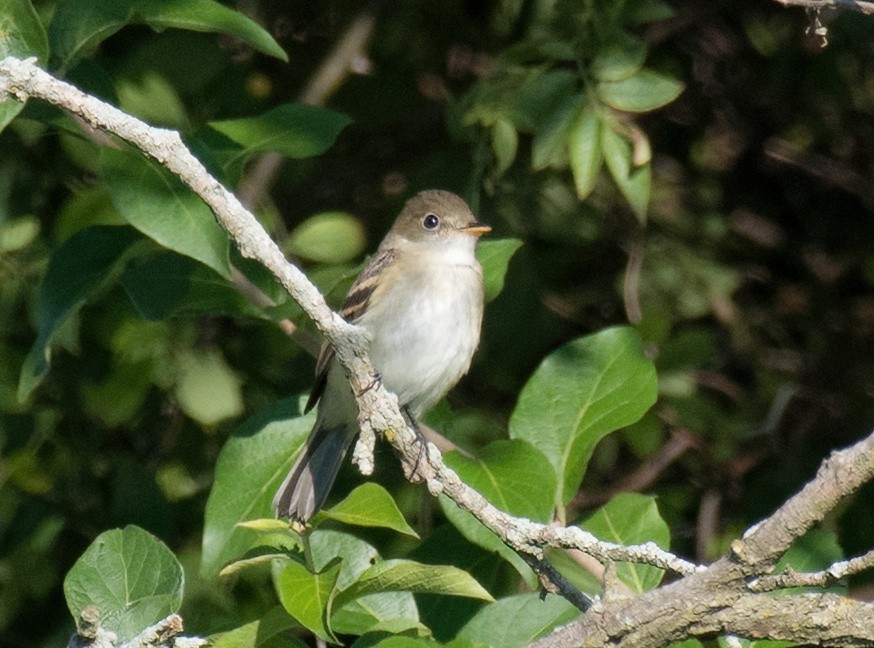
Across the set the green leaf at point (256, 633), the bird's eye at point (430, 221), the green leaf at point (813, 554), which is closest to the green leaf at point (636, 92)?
the bird's eye at point (430, 221)

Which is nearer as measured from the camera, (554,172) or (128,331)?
(128,331)

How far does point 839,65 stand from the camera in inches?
210

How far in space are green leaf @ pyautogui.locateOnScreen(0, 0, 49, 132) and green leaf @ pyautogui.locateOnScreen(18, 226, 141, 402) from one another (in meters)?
0.46

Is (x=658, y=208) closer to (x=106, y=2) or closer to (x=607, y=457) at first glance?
(x=607, y=457)

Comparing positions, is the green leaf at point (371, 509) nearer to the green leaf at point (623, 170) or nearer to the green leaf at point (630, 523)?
the green leaf at point (630, 523)

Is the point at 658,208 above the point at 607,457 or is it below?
above

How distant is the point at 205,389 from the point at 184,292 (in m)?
1.13

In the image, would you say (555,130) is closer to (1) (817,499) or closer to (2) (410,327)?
(2) (410,327)

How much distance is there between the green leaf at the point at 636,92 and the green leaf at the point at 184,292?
3.98 ft

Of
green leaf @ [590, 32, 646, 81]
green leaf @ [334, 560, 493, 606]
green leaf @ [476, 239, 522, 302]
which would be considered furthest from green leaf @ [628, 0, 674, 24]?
green leaf @ [334, 560, 493, 606]

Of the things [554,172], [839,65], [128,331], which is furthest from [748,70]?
[128,331]

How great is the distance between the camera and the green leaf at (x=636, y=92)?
12.3 ft

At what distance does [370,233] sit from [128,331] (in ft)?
4.55

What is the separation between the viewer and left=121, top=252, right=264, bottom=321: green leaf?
10.6ft
